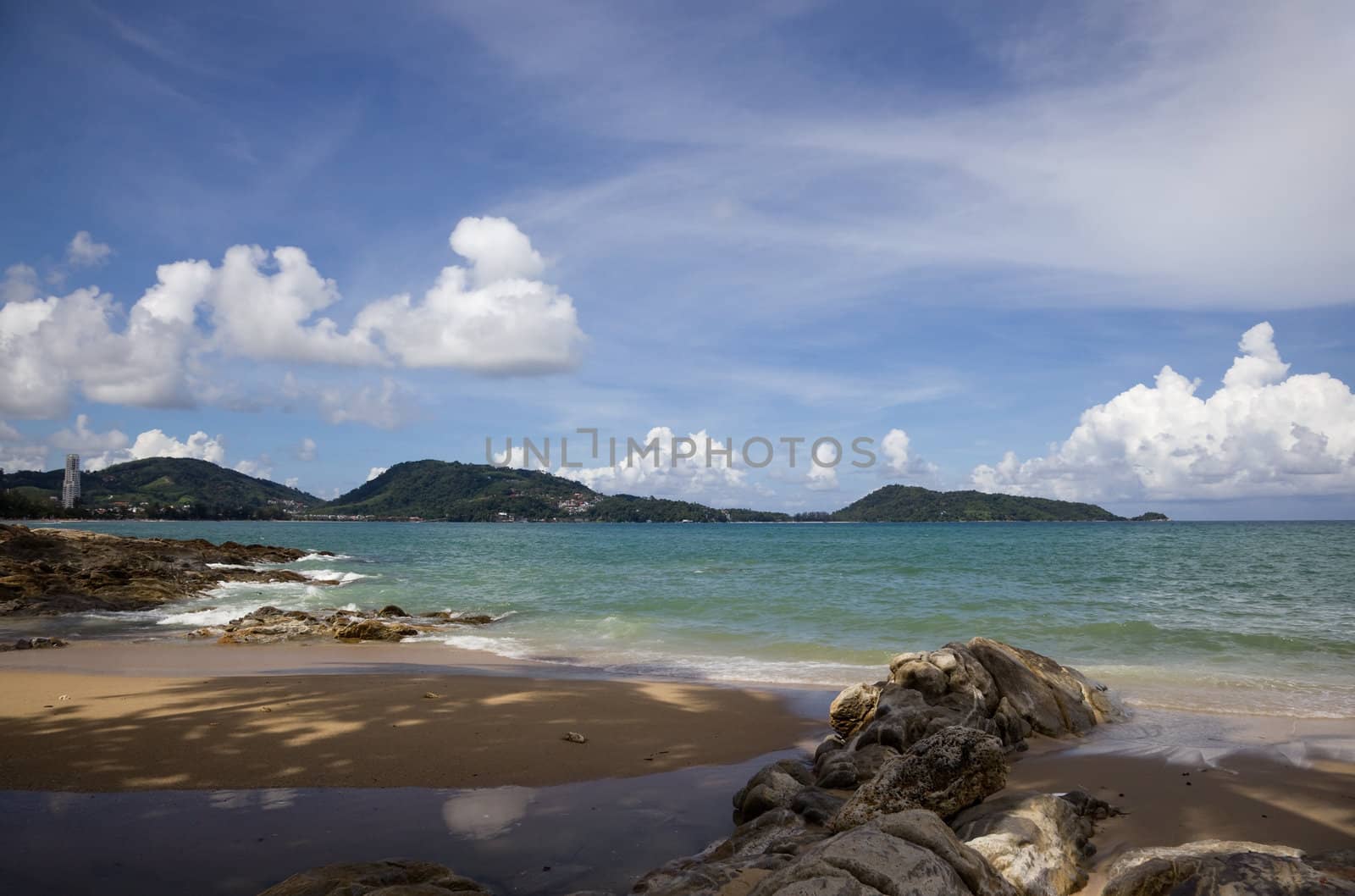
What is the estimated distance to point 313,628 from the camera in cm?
1855

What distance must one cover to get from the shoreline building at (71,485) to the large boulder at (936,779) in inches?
7601

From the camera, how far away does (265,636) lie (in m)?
17.4

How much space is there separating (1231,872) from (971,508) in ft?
542

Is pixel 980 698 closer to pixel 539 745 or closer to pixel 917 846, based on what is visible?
pixel 539 745

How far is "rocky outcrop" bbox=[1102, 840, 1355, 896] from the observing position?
3.70 m

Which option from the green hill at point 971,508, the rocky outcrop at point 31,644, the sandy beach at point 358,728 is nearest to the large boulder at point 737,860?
the sandy beach at point 358,728

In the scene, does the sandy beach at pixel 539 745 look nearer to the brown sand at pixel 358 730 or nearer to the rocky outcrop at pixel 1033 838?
the brown sand at pixel 358 730

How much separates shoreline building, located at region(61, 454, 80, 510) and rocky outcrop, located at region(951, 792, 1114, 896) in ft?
636

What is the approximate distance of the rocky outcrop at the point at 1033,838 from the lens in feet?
14.5

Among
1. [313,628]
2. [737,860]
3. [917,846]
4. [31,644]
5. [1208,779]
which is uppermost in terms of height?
[917,846]

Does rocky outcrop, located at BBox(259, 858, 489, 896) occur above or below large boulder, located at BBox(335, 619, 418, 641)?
above

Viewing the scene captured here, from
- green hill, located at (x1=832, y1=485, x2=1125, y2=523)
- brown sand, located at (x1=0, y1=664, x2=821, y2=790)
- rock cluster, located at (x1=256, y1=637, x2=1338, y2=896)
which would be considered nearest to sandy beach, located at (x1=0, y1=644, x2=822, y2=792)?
brown sand, located at (x1=0, y1=664, x2=821, y2=790)

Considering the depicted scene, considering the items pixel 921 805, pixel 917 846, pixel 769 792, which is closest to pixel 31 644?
pixel 769 792

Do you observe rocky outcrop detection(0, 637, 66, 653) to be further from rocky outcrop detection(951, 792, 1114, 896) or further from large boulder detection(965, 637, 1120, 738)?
rocky outcrop detection(951, 792, 1114, 896)
